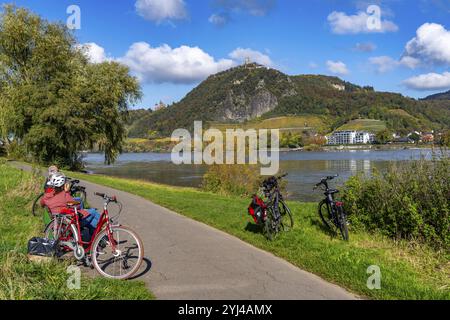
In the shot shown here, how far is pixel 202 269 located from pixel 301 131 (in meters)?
181

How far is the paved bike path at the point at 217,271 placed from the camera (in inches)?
230

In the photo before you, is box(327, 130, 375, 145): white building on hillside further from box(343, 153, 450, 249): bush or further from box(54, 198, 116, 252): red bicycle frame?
box(54, 198, 116, 252): red bicycle frame

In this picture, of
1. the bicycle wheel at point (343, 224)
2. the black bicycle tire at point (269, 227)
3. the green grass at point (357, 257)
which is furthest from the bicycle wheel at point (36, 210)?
the bicycle wheel at point (343, 224)

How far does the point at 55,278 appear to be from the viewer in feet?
19.3

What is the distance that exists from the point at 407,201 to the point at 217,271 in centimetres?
552

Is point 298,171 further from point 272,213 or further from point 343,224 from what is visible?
point 272,213

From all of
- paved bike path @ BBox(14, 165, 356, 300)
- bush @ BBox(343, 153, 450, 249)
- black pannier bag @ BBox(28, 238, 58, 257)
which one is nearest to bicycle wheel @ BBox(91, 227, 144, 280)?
paved bike path @ BBox(14, 165, 356, 300)

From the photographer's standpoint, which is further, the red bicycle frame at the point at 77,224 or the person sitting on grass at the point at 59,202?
the person sitting on grass at the point at 59,202

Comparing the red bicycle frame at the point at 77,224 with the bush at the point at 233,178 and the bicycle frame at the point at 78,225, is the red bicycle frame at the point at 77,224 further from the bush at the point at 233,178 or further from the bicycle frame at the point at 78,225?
the bush at the point at 233,178

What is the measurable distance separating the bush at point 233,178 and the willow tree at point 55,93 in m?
12.6

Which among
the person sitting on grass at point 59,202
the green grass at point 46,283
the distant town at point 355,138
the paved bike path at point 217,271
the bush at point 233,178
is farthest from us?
the distant town at point 355,138

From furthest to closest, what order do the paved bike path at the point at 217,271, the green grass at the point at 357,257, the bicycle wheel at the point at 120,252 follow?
the bicycle wheel at the point at 120,252 < the green grass at the point at 357,257 < the paved bike path at the point at 217,271

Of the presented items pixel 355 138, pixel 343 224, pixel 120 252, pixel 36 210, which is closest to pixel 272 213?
pixel 343 224
